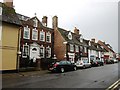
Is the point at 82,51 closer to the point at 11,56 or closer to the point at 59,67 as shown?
the point at 59,67

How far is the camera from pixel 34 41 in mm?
32438

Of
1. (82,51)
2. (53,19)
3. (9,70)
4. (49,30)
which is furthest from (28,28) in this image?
(82,51)

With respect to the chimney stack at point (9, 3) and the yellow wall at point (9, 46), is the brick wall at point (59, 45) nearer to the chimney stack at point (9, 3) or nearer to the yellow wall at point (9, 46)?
the chimney stack at point (9, 3)

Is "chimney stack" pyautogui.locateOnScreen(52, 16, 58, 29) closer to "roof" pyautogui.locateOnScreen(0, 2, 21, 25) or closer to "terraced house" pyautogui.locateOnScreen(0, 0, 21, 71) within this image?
"roof" pyautogui.locateOnScreen(0, 2, 21, 25)

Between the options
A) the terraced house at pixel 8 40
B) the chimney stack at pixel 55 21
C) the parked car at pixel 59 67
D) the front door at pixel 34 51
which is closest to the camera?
the terraced house at pixel 8 40

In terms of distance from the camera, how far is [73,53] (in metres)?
41.0

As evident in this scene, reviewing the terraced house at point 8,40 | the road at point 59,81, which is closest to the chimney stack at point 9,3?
the terraced house at point 8,40

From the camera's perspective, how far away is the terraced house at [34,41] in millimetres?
28844

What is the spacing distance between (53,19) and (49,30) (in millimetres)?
3669

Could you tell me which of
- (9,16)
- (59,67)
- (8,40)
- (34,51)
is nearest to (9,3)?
(9,16)

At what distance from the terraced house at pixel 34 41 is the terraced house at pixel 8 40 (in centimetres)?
432

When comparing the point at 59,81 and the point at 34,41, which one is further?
the point at 34,41

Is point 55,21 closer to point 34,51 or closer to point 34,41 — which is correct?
point 34,41

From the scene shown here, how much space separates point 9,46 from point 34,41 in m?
11.0
